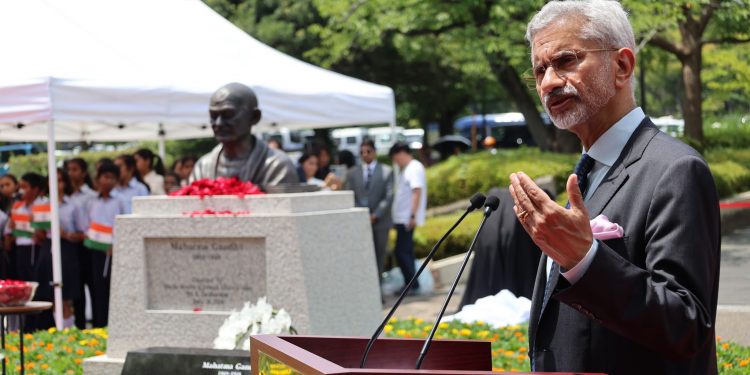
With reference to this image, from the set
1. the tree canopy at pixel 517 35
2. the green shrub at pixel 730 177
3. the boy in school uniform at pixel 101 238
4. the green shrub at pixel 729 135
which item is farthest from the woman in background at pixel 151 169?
the green shrub at pixel 729 135

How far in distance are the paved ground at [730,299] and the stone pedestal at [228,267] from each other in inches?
112

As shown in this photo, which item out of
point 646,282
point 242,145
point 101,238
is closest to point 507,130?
point 101,238

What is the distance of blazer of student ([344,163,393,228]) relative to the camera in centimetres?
1351

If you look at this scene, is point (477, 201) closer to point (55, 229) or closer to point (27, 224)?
point (55, 229)

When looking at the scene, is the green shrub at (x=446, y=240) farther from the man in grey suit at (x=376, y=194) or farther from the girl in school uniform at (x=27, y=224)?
the girl in school uniform at (x=27, y=224)

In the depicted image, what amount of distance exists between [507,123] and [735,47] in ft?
109

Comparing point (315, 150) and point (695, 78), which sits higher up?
point (695, 78)

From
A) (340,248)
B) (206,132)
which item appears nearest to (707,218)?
(340,248)

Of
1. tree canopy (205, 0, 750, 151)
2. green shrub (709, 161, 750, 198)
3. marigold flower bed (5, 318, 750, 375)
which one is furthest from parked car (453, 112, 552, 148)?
marigold flower bed (5, 318, 750, 375)

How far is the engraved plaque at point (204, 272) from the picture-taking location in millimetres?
7367

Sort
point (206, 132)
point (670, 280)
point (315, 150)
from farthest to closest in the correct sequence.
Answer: point (206, 132), point (315, 150), point (670, 280)

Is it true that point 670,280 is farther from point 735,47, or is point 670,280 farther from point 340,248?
point 735,47

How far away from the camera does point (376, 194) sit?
13531 mm

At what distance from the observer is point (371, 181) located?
44.6 feet
